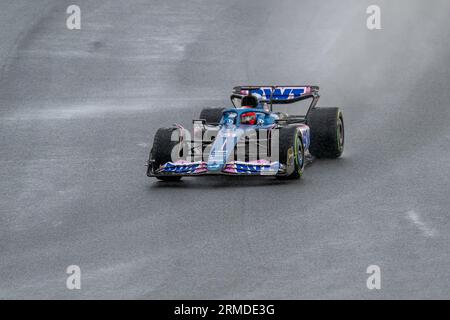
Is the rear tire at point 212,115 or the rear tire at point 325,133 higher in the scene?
the rear tire at point 212,115

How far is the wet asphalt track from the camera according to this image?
13.4 meters

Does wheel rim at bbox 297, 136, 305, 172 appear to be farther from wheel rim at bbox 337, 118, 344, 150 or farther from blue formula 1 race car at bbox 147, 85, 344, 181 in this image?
wheel rim at bbox 337, 118, 344, 150

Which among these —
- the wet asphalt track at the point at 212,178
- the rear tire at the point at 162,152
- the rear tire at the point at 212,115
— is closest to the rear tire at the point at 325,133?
the wet asphalt track at the point at 212,178

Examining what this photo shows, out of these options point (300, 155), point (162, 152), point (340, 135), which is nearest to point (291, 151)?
point (300, 155)

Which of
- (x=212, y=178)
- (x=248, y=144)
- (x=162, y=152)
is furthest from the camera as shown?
(x=212, y=178)

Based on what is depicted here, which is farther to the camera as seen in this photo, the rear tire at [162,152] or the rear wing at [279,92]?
the rear wing at [279,92]

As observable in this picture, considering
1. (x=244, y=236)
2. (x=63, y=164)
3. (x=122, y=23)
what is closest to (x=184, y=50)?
(x=122, y=23)

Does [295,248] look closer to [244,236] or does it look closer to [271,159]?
[244,236]

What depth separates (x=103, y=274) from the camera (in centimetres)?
1338

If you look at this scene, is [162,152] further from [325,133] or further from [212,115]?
[325,133]

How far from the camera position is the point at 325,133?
2072 centimetres

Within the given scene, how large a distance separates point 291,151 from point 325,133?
2.33 metres

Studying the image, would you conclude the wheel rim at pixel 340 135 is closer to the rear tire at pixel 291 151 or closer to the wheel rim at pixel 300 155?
the wheel rim at pixel 300 155

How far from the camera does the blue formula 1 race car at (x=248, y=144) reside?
723 inches
